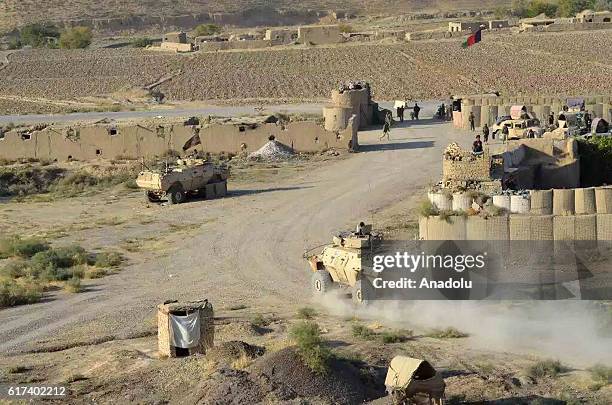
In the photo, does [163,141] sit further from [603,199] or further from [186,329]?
[186,329]

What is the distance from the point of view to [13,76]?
72.4 meters

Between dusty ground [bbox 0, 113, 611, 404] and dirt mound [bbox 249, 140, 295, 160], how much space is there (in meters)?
1.03

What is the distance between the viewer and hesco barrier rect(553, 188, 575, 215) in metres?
24.8

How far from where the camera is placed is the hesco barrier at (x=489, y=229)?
2375 cm

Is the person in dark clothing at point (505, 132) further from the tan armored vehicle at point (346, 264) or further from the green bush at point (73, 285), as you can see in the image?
the green bush at point (73, 285)

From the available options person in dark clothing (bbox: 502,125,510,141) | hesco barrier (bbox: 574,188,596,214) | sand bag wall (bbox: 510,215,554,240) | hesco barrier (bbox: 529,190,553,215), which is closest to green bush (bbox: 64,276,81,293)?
sand bag wall (bbox: 510,215,554,240)

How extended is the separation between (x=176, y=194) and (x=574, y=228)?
13490 millimetres

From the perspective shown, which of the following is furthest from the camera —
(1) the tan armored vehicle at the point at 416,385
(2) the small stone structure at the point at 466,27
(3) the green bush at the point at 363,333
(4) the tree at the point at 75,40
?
(4) the tree at the point at 75,40

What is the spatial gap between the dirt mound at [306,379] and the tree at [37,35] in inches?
3135

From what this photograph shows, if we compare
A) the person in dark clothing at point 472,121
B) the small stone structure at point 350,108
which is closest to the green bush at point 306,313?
the small stone structure at point 350,108

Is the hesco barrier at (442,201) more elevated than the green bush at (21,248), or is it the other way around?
the hesco barrier at (442,201)

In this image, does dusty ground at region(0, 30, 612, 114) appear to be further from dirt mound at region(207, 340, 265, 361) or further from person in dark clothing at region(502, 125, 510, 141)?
dirt mound at region(207, 340, 265, 361)

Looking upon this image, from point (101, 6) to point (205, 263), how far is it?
103 metres

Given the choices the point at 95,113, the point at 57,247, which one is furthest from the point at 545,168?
the point at 95,113
